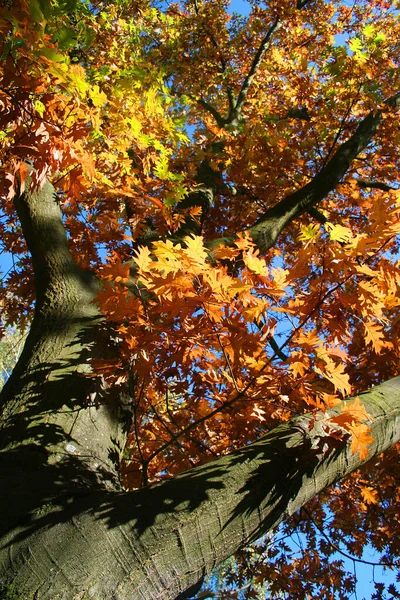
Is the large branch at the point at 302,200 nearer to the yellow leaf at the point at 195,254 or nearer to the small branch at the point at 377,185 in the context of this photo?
the small branch at the point at 377,185

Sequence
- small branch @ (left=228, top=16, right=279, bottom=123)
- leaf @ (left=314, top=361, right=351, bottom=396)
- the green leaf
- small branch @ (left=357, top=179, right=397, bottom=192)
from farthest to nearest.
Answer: small branch @ (left=228, top=16, right=279, bottom=123) → small branch @ (left=357, top=179, right=397, bottom=192) → the green leaf → leaf @ (left=314, top=361, right=351, bottom=396)

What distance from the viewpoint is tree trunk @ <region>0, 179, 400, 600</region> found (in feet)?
3.73

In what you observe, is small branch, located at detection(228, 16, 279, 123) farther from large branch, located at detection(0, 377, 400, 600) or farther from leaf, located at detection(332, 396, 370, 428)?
large branch, located at detection(0, 377, 400, 600)

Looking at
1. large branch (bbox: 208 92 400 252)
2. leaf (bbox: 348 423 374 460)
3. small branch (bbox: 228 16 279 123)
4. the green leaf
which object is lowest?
leaf (bbox: 348 423 374 460)

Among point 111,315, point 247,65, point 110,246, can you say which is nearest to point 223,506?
point 111,315

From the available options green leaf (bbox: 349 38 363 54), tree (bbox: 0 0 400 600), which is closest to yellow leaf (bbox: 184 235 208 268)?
tree (bbox: 0 0 400 600)

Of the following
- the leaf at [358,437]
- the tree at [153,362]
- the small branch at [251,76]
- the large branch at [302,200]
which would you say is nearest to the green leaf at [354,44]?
the tree at [153,362]

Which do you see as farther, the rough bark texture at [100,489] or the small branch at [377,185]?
the small branch at [377,185]

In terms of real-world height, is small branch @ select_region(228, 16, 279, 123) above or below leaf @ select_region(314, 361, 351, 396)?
above

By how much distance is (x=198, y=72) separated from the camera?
306 inches

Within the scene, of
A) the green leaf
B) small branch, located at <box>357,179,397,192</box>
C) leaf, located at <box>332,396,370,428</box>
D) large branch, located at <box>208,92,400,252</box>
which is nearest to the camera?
leaf, located at <box>332,396,370,428</box>

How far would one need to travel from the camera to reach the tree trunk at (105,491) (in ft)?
3.73

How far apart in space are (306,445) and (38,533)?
960 millimetres

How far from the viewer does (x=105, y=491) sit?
1.46m
